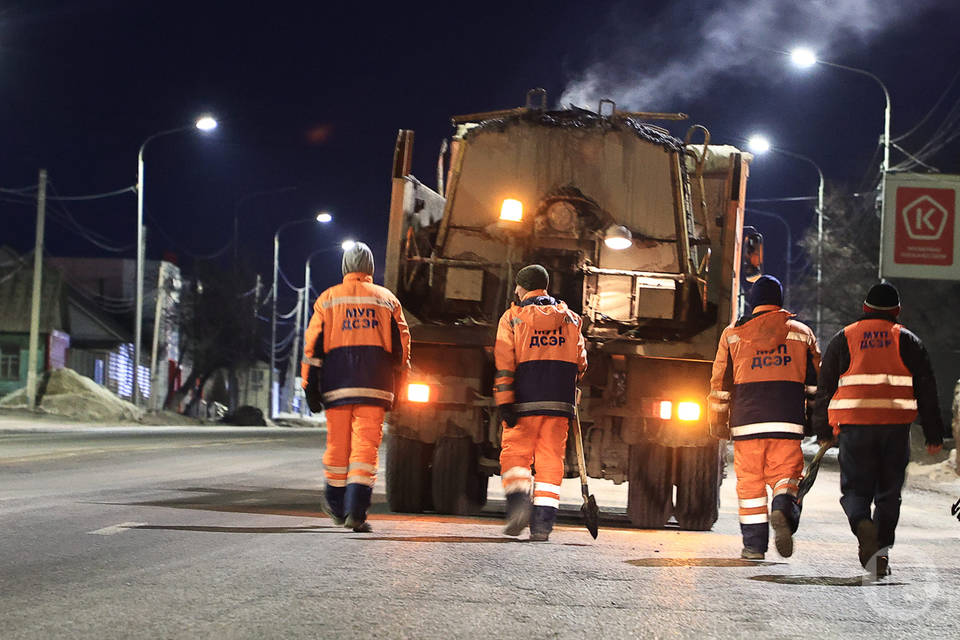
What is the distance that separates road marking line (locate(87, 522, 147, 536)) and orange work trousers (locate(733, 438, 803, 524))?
368 centimetres

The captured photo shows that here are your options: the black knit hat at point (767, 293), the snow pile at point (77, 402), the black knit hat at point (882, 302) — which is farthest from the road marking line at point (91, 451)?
the snow pile at point (77, 402)

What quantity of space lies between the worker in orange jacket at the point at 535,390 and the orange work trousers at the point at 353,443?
842 mm

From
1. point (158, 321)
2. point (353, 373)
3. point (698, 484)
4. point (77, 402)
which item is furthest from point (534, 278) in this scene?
point (158, 321)

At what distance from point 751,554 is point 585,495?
4.13 feet

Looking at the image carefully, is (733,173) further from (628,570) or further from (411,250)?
(628,570)

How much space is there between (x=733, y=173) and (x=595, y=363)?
2035 mm

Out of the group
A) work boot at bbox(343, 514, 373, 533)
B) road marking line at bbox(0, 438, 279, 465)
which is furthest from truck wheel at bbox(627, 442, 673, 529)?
road marking line at bbox(0, 438, 279, 465)

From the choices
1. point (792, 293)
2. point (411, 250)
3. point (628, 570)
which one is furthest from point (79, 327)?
point (628, 570)

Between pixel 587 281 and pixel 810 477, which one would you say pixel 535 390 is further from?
pixel 587 281

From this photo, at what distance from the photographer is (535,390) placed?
354 inches

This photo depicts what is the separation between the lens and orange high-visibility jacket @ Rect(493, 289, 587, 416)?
898cm

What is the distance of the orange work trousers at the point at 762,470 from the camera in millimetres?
8211

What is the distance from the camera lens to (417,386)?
10.2 meters

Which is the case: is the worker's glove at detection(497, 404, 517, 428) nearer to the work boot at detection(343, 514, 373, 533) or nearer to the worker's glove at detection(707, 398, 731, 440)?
the work boot at detection(343, 514, 373, 533)
